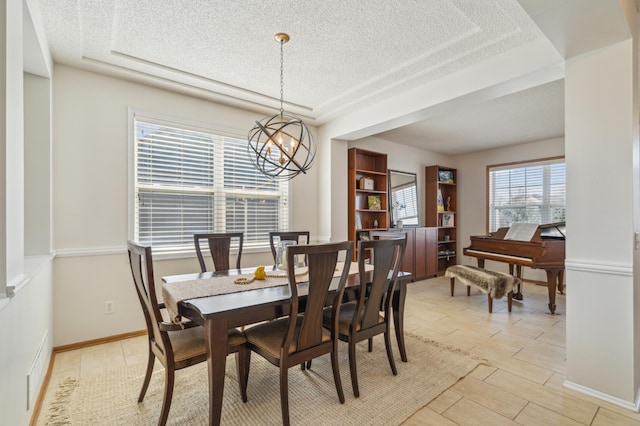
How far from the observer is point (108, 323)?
9.81 ft

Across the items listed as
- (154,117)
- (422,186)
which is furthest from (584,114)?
(422,186)

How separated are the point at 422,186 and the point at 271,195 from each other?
3.52 m

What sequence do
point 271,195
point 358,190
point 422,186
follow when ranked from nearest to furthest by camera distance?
1. point 271,195
2. point 358,190
3. point 422,186

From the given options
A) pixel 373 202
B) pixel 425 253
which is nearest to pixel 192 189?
pixel 373 202

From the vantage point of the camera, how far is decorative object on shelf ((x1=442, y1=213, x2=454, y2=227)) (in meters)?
6.46

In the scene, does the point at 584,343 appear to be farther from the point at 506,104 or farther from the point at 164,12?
the point at 164,12

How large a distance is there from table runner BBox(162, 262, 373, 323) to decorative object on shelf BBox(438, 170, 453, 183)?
4690 mm

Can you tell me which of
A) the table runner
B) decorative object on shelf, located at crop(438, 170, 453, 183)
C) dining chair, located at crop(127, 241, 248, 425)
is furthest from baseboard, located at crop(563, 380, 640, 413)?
decorative object on shelf, located at crop(438, 170, 453, 183)

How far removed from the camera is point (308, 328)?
1.85 metres

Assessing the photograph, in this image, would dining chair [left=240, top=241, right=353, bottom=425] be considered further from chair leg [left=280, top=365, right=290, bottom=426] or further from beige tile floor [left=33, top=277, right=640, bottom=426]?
beige tile floor [left=33, top=277, right=640, bottom=426]

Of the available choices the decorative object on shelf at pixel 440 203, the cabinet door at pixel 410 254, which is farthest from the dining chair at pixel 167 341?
the decorative object on shelf at pixel 440 203

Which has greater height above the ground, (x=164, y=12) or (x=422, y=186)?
(x=164, y=12)

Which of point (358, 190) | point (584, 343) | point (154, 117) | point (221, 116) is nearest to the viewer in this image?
point (584, 343)

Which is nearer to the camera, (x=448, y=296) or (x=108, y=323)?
(x=108, y=323)
